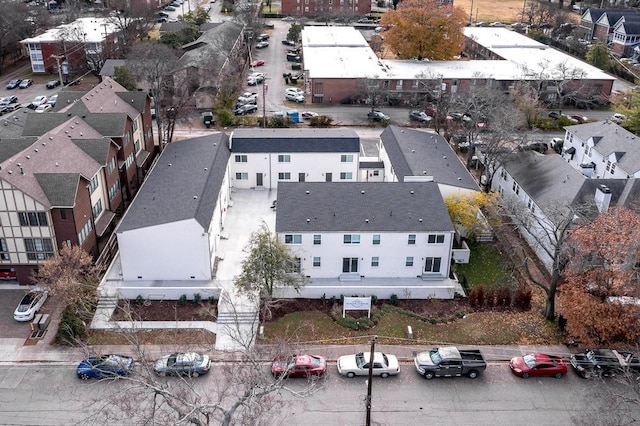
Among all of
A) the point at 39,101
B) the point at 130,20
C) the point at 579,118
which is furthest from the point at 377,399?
the point at 130,20

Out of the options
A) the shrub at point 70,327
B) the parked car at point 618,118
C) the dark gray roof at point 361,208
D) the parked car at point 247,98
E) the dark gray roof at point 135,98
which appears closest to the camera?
the shrub at point 70,327

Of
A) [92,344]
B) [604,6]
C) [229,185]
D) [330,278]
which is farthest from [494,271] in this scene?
[604,6]

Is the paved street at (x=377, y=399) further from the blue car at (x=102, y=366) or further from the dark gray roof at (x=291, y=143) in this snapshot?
the dark gray roof at (x=291, y=143)

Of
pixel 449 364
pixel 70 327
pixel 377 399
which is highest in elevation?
pixel 70 327

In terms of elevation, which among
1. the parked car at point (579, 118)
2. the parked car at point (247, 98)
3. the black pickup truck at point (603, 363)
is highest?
the parked car at point (247, 98)

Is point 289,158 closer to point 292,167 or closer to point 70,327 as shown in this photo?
point 292,167

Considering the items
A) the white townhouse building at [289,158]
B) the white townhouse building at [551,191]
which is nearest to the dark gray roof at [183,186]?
the white townhouse building at [289,158]

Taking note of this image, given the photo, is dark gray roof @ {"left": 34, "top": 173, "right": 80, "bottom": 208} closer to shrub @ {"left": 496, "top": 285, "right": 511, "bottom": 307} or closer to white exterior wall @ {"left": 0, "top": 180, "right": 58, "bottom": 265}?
white exterior wall @ {"left": 0, "top": 180, "right": 58, "bottom": 265}
